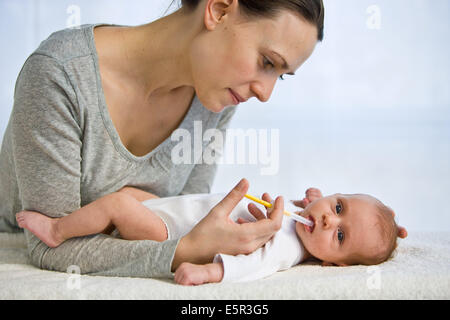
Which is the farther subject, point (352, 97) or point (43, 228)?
point (352, 97)

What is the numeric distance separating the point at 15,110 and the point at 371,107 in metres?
3.24

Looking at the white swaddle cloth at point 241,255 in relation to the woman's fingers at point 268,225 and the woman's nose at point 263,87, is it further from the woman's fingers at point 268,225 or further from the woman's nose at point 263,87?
the woman's nose at point 263,87

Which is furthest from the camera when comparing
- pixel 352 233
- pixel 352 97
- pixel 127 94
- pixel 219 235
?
pixel 352 97

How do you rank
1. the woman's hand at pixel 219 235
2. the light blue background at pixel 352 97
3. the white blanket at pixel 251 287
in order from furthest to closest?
the light blue background at pixel 352 97, the woman's hand at pixel 219 235, the white blanket at pixel 251 287

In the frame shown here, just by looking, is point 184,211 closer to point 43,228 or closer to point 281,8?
point 43,228

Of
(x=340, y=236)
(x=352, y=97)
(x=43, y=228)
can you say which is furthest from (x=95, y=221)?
(x=352, y=97)

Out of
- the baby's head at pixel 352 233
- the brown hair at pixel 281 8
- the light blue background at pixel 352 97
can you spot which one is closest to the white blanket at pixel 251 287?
the baby's head at pixel 352 233

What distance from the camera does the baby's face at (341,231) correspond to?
1268 mm

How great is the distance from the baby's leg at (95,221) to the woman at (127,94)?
0.03 metres

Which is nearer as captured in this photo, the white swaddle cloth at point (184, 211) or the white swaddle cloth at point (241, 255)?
the white swaddle cloth at point (241, 255)

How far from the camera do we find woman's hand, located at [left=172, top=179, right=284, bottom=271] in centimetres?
111

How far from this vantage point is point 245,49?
1.18 metres

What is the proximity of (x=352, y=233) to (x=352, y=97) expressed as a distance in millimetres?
2754

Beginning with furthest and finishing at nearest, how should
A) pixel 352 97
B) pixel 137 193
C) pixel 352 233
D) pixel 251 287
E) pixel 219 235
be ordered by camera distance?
pixel 352 97 < pixel 137 193 < pixel 352 233 < pixel 219 235 < pixel 251 287
